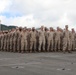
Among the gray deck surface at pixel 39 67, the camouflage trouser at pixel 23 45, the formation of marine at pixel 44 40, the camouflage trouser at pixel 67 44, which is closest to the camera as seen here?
the gray deck surface at pixel 39 67

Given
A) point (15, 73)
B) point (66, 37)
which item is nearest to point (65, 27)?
point (66, 37)

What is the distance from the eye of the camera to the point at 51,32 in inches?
1282

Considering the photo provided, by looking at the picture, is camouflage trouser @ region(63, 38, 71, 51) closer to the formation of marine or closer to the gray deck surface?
the formation of marine

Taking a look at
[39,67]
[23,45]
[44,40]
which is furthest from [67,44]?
[39,67]

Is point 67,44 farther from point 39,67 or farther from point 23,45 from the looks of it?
point 39,67

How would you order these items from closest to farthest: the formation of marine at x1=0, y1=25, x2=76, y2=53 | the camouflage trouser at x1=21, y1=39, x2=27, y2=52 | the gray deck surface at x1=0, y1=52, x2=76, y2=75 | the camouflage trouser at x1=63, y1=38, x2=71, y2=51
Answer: the gray deck surface at x1=0, y1=52, x2=76, y2=75
the camouflage trouser at x1=63, y1=38, x2=71, y2=51
the formation of marine at x1=0, y1=25, x2=76, y2=53
the camouflage trouser at x1=21, y1=39, x2=27, y2=52

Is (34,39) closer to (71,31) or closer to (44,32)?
(44,32)

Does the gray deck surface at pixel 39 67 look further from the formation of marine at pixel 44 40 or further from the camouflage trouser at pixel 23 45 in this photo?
the camouflage trouser at pixel 23 45

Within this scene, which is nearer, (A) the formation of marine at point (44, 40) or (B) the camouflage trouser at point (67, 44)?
(B) the camouflage trouser at point (67, 44)


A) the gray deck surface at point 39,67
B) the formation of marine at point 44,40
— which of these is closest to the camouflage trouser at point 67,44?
the formation of marine at point 44,40

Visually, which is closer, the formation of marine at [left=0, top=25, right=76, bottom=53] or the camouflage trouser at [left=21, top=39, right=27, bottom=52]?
the formation of marine at [left=0, top=25, right=76, bottom=53]

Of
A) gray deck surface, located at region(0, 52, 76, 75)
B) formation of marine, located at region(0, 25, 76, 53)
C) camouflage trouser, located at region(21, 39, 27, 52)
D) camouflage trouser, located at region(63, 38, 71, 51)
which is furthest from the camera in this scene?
camouflage trouser, located at region(21, 39, 27, 52)

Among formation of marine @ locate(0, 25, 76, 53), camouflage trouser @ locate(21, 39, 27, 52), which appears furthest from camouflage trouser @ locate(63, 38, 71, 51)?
camouflage trouser @ locate(21, 39, 27, 52)

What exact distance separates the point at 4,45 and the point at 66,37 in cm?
911
